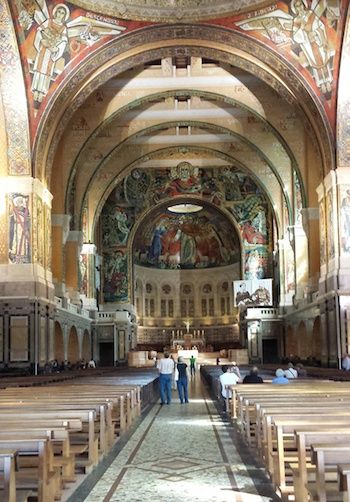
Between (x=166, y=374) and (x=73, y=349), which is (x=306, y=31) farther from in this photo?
(x=73, y=349)

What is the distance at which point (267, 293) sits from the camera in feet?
125

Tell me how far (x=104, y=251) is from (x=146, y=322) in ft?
31.6

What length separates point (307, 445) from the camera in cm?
537

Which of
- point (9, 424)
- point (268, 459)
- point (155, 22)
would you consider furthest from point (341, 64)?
point (9, 424)

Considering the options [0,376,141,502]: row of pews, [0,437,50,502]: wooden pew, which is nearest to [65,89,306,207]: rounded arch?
[0,376,141,502]: row of pews

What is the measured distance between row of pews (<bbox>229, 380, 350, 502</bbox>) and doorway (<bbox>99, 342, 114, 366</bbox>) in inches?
1156

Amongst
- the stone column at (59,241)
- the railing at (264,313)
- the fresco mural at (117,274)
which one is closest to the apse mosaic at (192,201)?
the fresco mural at (117,274)

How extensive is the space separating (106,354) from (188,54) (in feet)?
62.8

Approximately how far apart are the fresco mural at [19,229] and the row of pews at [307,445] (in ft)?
45.8

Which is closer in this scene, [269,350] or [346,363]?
[346,363]

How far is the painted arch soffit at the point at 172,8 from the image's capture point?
21812mm

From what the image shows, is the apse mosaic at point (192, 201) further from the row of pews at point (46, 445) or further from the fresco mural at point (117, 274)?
the row of pews at point (46, 445)

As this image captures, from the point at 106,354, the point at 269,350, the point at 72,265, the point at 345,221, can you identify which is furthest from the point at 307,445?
the point at 106,354

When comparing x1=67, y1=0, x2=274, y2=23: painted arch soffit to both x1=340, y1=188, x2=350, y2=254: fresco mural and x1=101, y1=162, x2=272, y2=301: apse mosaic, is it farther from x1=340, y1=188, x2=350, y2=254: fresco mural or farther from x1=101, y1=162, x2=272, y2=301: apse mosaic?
x1=101, y1=162, x2=272, y2=301: apse mosaic
